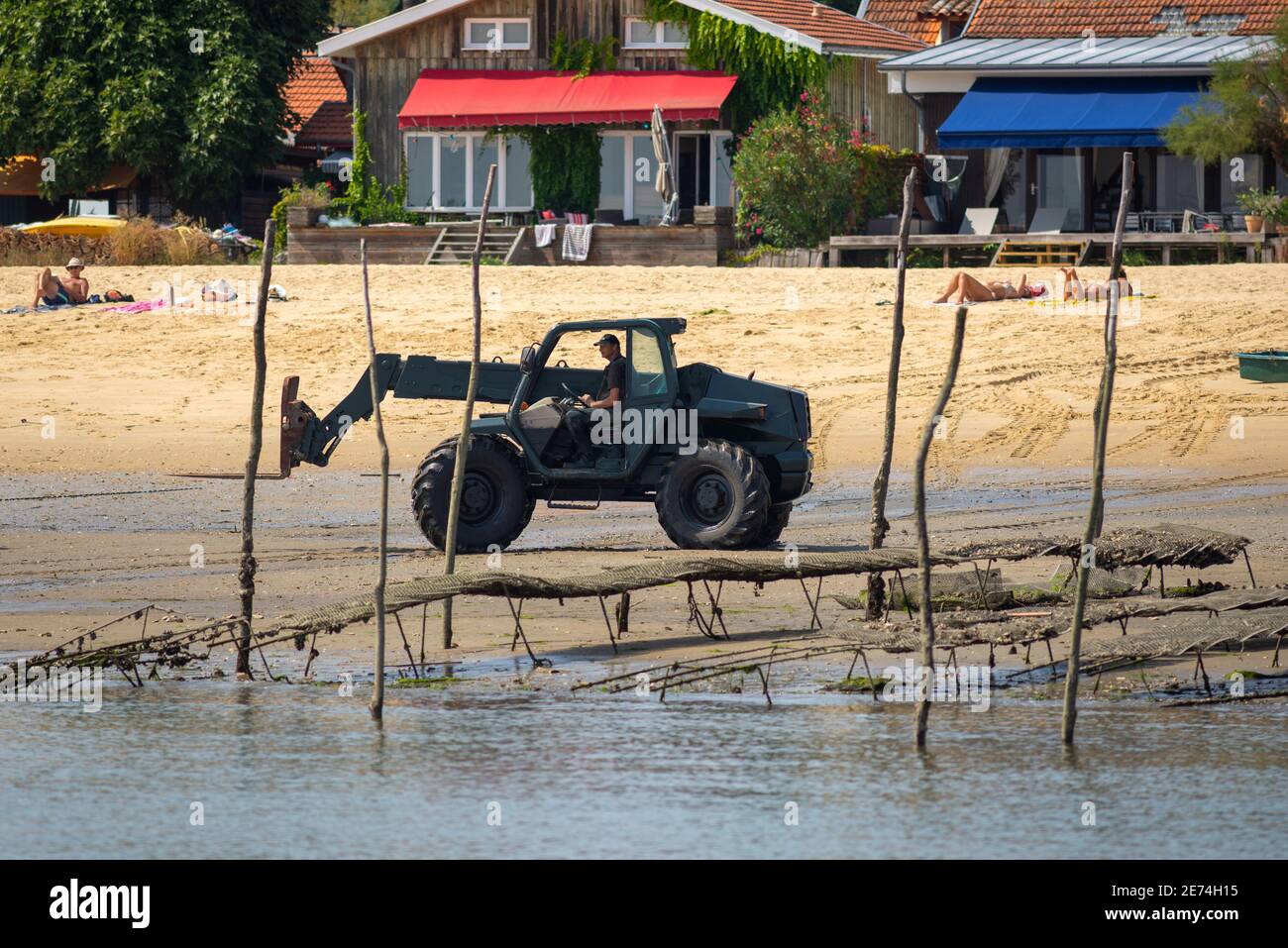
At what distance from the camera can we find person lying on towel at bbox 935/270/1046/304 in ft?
87.7

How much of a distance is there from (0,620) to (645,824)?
5936mm

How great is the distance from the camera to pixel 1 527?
18250 mm

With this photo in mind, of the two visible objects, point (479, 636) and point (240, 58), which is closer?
point (479, 636)

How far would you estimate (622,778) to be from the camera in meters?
11.4

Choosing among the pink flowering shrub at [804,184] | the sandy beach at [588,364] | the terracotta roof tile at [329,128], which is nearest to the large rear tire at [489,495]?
the sandy beach at [588,364]

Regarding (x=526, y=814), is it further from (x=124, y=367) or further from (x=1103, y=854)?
(x=124, y=367)

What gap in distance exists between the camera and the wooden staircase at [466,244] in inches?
1373

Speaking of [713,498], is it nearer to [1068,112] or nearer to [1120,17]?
[1068,112]

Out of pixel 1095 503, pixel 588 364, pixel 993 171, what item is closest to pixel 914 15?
pixel 993 171

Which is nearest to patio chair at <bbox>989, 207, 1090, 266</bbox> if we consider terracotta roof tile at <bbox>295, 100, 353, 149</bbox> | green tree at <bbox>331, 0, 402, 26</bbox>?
terracotta roof tile at <bbox>295, 100, 353, 149</bbox>

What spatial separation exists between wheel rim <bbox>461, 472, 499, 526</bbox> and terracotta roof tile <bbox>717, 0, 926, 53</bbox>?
21463 millimetres

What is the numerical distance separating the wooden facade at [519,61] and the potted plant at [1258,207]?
751 cm

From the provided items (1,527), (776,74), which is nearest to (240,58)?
(776,74)
